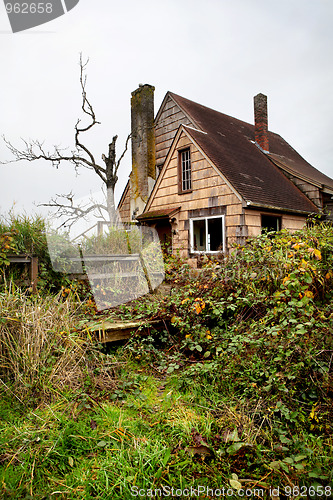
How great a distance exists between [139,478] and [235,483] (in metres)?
0.67

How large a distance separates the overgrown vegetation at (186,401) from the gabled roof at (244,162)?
5254mm

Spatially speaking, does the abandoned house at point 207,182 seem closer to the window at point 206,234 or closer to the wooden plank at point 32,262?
the window at point 206,234

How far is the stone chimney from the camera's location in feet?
46.7

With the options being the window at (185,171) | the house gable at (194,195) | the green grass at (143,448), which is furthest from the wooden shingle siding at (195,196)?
the green grass at (143,448)

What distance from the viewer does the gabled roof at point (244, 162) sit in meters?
9.52

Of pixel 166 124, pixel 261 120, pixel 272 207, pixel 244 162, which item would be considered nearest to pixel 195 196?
pixel 272 207

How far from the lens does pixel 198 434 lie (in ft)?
8.47

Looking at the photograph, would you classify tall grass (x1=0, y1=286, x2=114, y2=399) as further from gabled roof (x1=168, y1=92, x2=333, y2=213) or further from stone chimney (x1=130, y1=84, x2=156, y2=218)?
stone chimney (x1=130, y1=84, x2=156, y2=218)

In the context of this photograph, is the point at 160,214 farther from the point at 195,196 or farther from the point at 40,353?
the point at 40,353

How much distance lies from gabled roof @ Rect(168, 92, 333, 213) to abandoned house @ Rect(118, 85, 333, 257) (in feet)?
0.15

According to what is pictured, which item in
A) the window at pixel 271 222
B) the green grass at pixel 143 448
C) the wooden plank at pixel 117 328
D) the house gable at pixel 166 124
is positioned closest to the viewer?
the green grass at pixel 143 448

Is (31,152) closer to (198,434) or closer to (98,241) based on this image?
(98,241)

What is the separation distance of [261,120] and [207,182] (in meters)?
7.49

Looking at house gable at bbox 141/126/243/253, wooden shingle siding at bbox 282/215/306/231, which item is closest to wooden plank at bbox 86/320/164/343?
house gable at bbox 141/126/243/253
